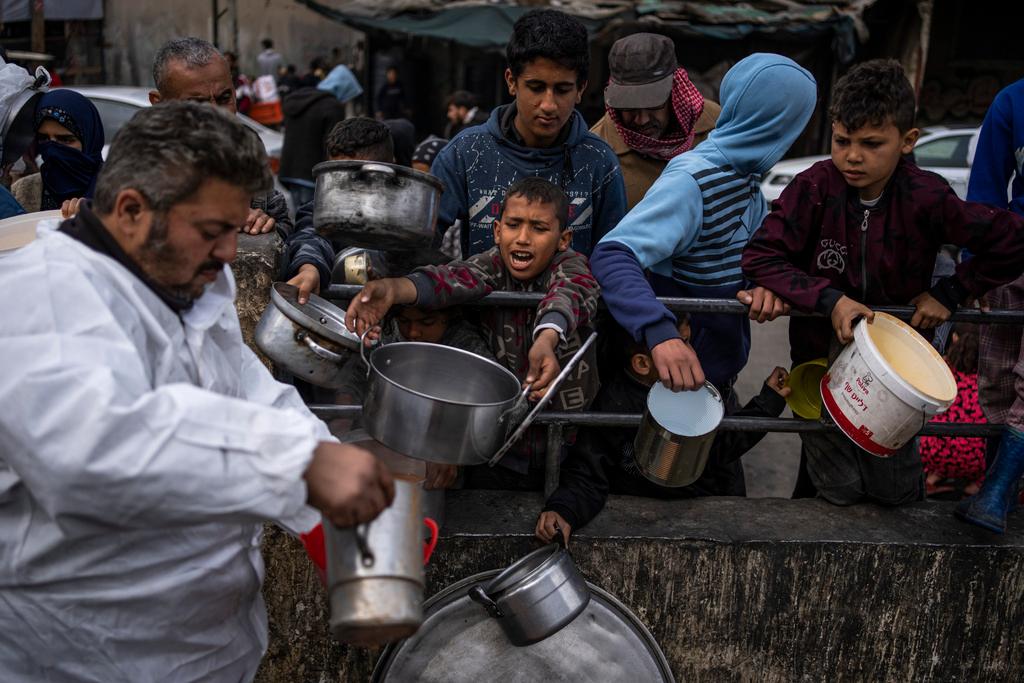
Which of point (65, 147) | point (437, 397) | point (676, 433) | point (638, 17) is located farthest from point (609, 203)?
point (638, 17)

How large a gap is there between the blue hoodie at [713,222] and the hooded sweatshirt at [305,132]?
18.5 ft

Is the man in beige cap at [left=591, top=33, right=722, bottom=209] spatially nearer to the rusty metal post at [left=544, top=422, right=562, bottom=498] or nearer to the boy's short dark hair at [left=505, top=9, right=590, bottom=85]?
the boy's short dark hair at [left=505, top=9, right=590, bottom=85]

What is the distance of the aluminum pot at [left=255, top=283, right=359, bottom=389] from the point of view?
2322mm

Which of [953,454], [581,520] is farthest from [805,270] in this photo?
[953,454]

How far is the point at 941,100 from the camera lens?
15.7m

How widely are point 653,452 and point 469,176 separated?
1.12 m

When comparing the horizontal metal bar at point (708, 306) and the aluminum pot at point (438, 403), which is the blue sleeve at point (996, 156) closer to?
the horizontal metal bar at point (708, 306)

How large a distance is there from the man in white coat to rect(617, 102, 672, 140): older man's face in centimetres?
237

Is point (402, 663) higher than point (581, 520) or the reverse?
the reverse

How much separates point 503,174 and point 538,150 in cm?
15

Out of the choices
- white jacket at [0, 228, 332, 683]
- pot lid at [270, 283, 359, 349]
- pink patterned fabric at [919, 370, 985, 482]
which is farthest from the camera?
pink patterned fabric at [919, 370, 985, 482]

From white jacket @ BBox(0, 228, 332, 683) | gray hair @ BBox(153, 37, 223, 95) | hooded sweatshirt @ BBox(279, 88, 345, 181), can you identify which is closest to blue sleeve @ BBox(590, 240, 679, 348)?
A: white jacket @ BBox(0, 228, 332, 683)

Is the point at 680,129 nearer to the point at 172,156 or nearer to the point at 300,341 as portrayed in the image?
the point at 300,341

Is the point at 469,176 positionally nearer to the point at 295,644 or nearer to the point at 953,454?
the point at 295,644
